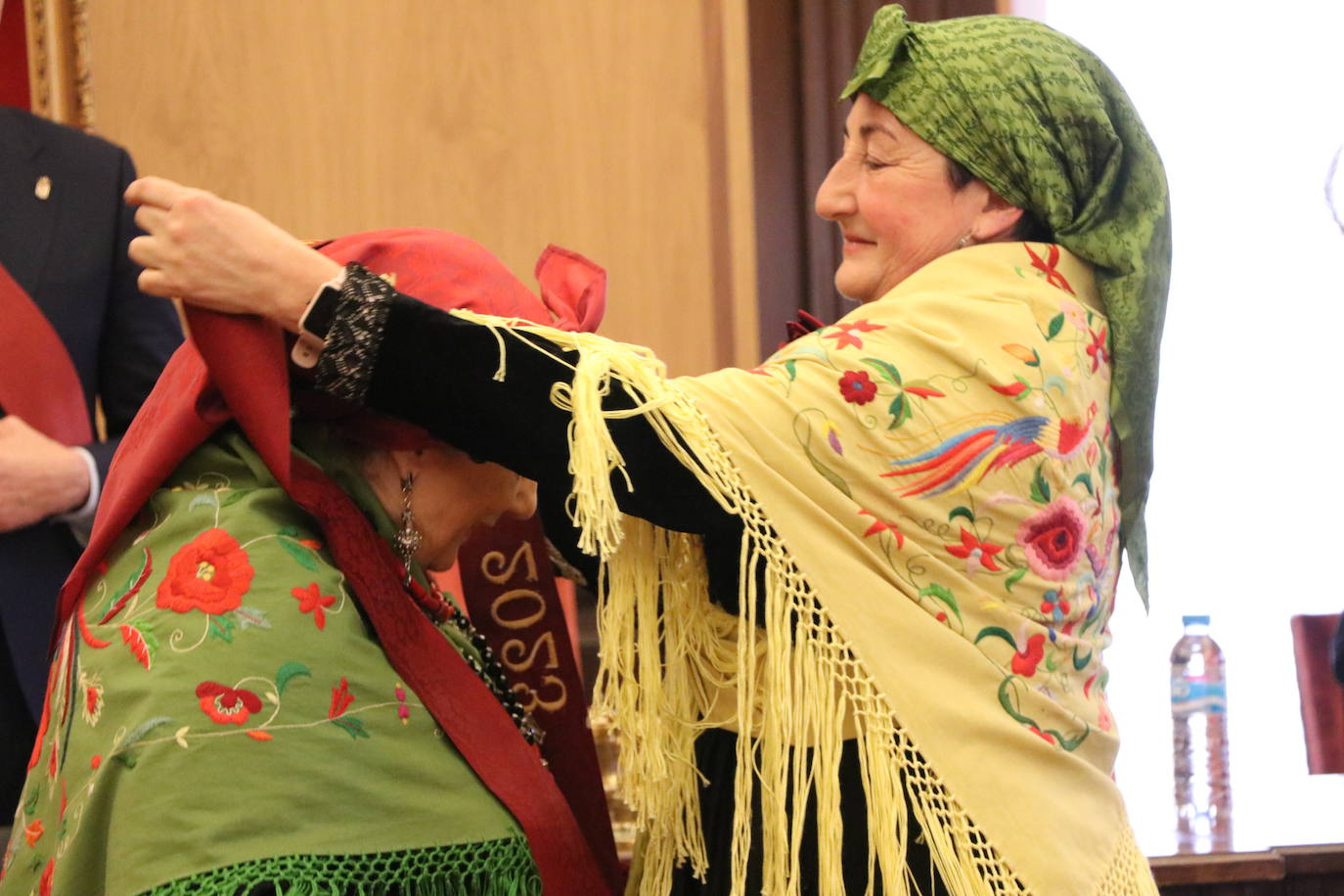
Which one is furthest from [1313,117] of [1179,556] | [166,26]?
[166,26]

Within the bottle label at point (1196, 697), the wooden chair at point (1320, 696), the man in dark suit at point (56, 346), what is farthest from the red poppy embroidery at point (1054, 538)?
the wooden chair at point (1320, 696)

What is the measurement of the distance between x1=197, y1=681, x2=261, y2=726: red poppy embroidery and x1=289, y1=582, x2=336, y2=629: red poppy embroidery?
9 cm

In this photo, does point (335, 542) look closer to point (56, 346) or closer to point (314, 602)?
point (314, 602)

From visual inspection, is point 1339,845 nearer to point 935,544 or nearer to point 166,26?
point 935,544

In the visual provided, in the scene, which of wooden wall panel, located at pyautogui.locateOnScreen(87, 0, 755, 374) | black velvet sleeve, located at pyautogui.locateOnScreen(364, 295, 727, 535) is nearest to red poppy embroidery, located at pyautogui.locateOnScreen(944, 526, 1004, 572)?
black velvet sleeve, located at pyautogui.locateOnScreen(364, 295, 727, 535)

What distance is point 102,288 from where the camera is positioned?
5.92 feet

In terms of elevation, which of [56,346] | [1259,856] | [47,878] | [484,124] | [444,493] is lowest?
[1259,856]

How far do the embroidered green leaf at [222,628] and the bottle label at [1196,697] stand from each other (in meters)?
1.86

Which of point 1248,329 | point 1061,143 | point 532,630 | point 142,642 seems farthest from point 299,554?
point 1248,329

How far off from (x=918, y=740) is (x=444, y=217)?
1.92m

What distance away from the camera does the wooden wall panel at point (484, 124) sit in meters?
2.79

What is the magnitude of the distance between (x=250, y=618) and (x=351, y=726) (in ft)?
0.38

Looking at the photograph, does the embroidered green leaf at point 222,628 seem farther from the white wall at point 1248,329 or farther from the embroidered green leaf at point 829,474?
the white wall at point 1248,329

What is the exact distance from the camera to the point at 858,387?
1.23 m
